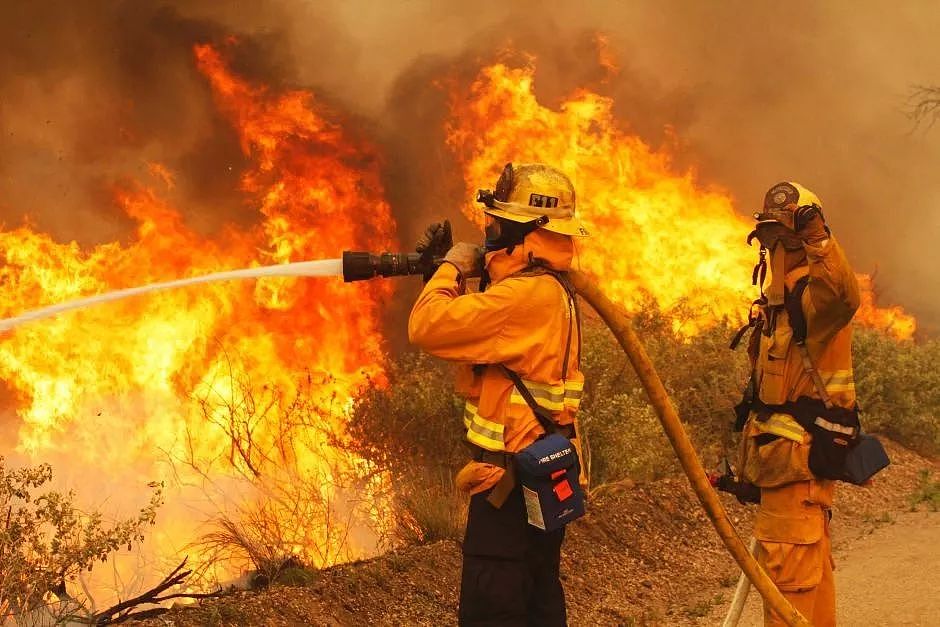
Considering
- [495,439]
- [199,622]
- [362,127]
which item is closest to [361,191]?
→ [362,127]

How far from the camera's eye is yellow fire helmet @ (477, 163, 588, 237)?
3412 millimetres

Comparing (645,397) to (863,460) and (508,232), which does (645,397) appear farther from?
(508,232)

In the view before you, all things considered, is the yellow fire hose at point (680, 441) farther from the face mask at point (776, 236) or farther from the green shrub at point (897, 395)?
the green shrub at point (897, 395)

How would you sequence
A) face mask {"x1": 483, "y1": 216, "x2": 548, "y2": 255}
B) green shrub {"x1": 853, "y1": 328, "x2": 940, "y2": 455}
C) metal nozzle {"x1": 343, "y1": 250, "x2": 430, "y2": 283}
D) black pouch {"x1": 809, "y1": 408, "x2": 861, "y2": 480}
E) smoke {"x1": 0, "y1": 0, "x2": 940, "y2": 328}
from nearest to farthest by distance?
face mask {"x1": 483, "y1": 216, "x2": 548, "y2": 255} < metal nozzle {"x1": 343, "y1": 250, "x2": 430, "y2": 283} < black pouch {"x1": 809, "y1": 408, "x2": 861, "y2": 480} < green shrub {"x1": 853, "y1": 328, "x2": 940, "y2": 455} < smoke {"x1": 0, "y1": 0, "x2": 940, "y2": 328}

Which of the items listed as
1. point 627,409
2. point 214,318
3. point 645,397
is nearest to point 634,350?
point 627,409

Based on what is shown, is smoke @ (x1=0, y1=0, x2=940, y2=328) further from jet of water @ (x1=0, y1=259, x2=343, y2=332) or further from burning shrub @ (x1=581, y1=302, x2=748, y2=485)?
jet of water @ (x1=0, y1=259, x2=343, y2=332)

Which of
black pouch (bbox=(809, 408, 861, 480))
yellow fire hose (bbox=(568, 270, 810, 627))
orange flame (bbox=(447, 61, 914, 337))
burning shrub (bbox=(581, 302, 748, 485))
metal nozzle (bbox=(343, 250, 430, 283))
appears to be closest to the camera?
metal nozzle (bbox=(343, 250, 430, 283))

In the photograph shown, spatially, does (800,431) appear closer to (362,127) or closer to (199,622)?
(199,622)

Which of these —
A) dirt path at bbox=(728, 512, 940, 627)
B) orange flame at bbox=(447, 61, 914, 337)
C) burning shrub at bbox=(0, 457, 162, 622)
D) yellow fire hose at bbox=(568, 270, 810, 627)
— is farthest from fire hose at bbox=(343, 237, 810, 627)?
orange flame at bbox=(447, 61, 914, 337)

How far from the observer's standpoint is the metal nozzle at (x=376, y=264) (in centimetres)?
352

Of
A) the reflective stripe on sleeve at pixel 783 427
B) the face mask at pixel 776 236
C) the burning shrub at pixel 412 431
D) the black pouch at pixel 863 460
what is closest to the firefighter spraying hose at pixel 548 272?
the reflective stripe on sleeve at pixel 783 427

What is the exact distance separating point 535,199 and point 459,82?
9.46 metres

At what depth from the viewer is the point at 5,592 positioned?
12.6 ft

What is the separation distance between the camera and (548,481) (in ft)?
10.6
